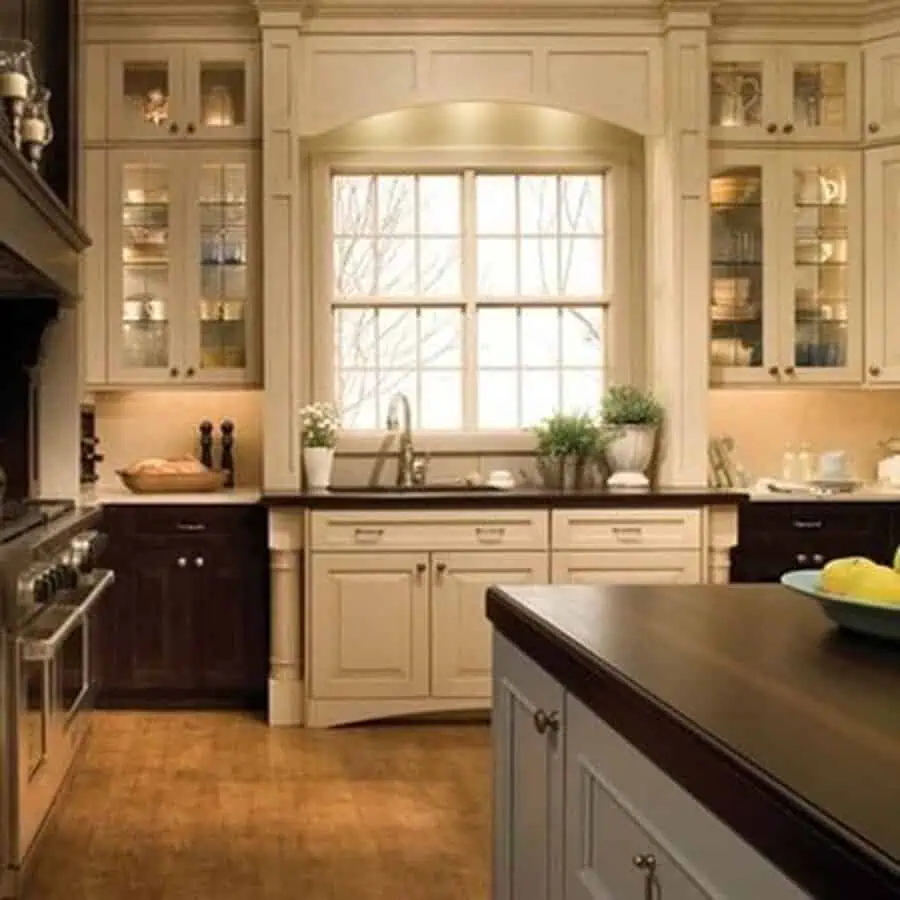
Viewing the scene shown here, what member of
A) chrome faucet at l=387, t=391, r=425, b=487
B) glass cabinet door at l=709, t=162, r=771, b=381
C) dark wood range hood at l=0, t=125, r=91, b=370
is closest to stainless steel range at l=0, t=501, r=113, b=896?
dark wood range hood at l=0, t=125, r=91, b=370

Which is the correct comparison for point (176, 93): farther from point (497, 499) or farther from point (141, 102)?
point (497, 499)

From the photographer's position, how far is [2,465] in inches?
187

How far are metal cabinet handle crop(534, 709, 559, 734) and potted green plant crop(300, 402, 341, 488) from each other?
10.9 feet

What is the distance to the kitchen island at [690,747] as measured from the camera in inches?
40.0

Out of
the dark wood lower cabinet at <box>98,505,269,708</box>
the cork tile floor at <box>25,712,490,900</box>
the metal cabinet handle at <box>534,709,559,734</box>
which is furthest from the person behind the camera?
the dark wood lower cabinet at <box>98,505,269,708</box>

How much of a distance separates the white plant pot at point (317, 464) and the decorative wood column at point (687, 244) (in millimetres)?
1385

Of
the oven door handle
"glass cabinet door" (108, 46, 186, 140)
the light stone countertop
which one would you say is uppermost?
"glass cabinet door" (108, 46, 186, 140)

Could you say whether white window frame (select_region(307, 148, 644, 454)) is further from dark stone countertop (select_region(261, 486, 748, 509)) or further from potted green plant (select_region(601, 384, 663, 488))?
dark stone countertop (select_region(261, 486, 748, 509))

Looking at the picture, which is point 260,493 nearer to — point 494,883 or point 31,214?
point 31,214

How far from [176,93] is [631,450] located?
7.71ft

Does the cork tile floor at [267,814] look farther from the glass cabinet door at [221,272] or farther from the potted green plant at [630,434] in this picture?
the glass cabinet door at [221,272]

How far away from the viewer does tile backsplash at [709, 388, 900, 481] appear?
5805 millimetres

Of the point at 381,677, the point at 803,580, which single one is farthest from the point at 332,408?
the point at 803,580

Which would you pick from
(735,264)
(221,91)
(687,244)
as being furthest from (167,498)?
(735,264)
